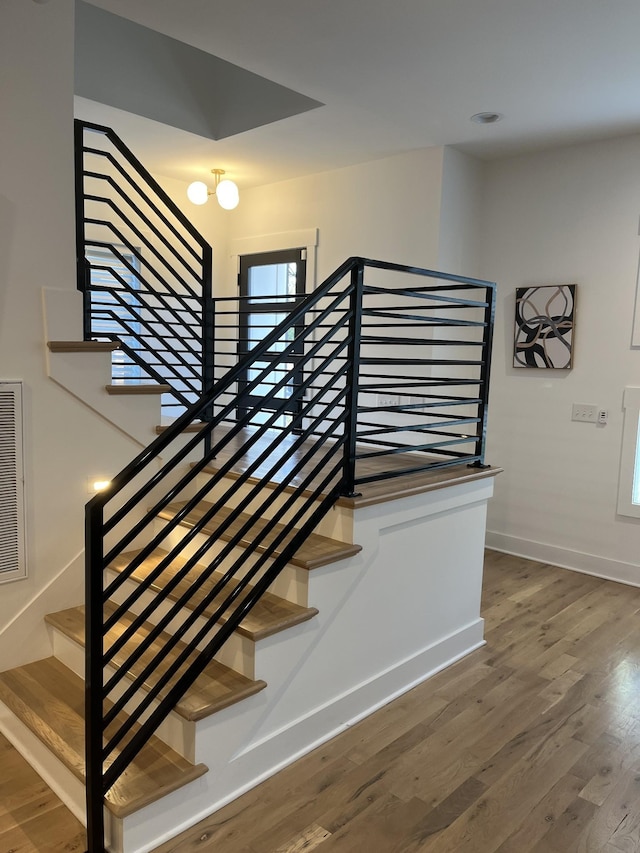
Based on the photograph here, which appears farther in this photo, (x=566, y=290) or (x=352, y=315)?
(x=566, y=290)

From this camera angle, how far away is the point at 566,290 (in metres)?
4.26

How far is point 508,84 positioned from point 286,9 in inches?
50.6

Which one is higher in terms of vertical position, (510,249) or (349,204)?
(349,204)

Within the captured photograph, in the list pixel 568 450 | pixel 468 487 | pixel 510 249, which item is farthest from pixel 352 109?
pixel 568 450

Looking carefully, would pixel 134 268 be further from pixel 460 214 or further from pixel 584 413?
pixel 584 413

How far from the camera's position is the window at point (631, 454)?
13.2 feet

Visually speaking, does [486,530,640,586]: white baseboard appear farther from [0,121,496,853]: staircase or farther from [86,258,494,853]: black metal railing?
[86,258,494,853]: black metal railing

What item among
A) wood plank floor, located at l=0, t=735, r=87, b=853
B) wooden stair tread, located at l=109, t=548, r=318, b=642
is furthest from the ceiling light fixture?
wood plank floor, located at l=0, t=735, r=87, b=853

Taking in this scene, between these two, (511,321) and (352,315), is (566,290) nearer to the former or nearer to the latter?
(511,321)

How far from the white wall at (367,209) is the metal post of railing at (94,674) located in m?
3.39

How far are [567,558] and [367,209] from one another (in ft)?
9.62

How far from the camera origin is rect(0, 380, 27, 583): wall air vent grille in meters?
2.53

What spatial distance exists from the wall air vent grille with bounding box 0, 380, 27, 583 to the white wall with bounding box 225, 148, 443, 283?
2.94 metres

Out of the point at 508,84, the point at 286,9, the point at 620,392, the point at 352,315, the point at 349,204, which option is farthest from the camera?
the point at 349,204
